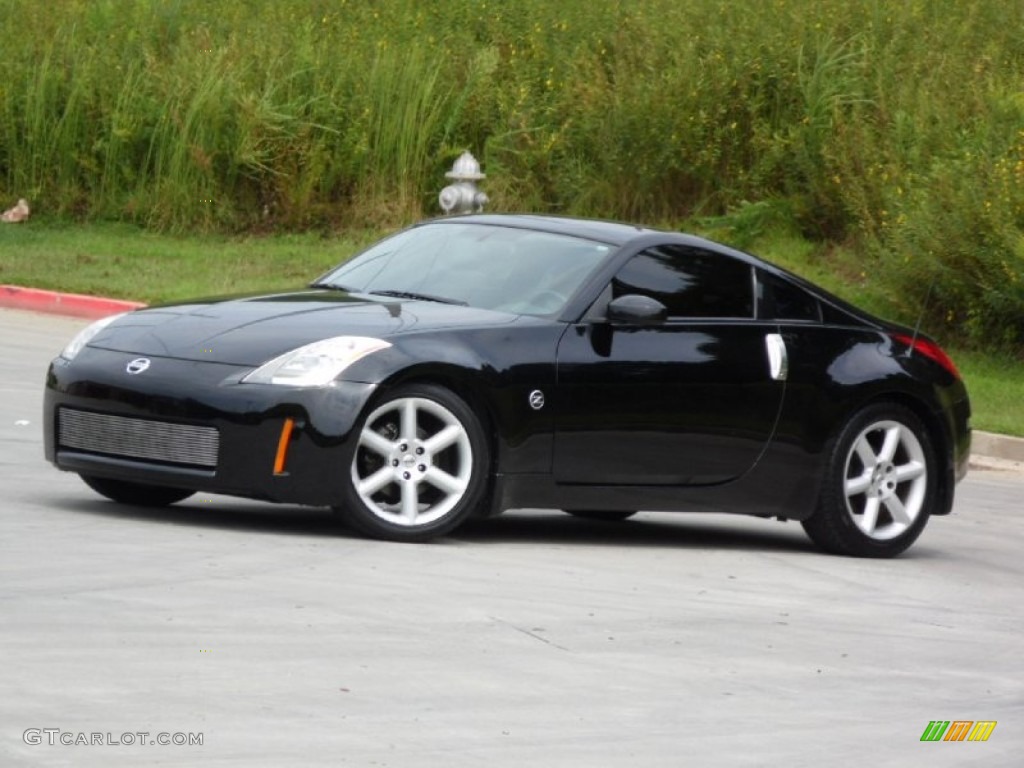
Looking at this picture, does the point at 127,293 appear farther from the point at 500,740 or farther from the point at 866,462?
the point at 500,740

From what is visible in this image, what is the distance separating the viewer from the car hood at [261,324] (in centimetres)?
840

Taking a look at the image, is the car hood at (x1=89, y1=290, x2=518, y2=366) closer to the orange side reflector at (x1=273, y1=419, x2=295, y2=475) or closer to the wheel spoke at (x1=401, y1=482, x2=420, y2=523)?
the orange side reflector at (x1=273, y1=419, x2=295, y2=475)

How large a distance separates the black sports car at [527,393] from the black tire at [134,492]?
12 millimetres

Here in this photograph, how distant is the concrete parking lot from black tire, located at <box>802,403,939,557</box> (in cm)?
14

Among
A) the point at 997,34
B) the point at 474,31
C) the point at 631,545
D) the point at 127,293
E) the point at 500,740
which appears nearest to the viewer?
the point at 500,740

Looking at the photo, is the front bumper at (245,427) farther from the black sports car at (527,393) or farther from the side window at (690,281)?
the side window at (690,281)

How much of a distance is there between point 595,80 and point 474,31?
327 centimetres

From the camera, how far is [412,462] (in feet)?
27.7

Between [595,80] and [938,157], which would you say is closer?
[938,157]

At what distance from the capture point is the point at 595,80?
81.0ft

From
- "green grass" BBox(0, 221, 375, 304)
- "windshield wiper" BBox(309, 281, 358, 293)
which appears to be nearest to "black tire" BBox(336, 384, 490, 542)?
"windshield wiper" BBox(309, 281, 358, 293)

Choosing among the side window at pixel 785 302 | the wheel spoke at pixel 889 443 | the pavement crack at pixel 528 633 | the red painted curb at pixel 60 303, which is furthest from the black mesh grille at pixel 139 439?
the red painted curb at pixel 60 303

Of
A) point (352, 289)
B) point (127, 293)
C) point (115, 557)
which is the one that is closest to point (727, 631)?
point (115, 557)

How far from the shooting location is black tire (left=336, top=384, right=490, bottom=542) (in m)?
8.35
